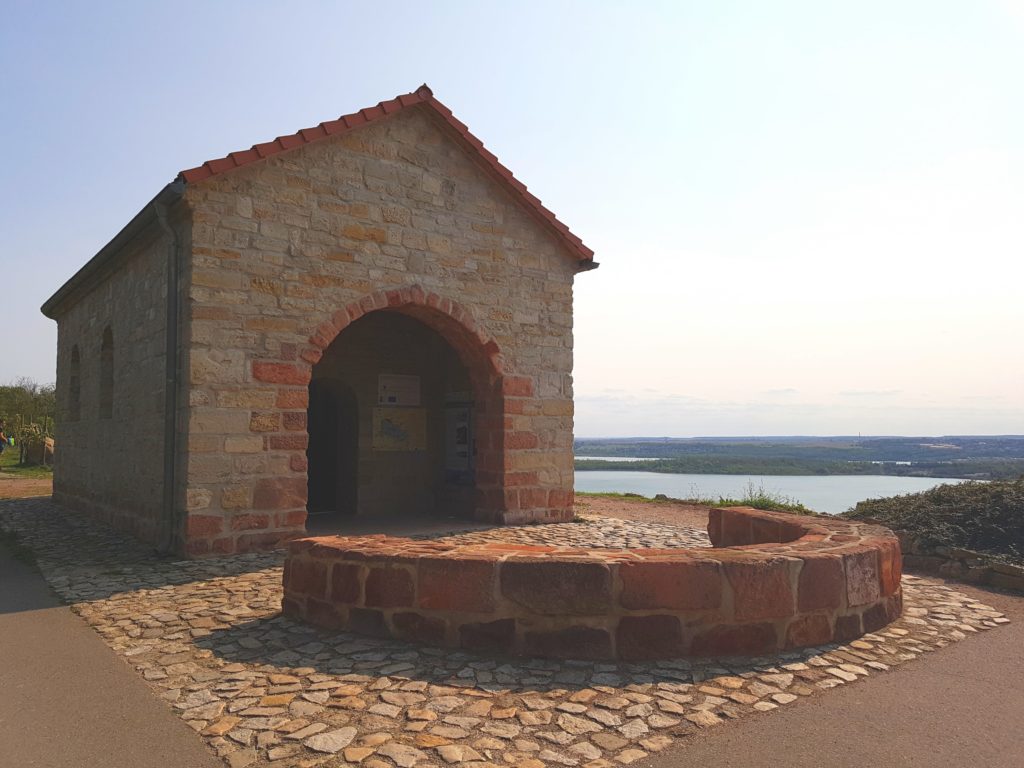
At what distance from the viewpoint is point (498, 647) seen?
4.02 meters

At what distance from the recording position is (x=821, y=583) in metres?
4.25

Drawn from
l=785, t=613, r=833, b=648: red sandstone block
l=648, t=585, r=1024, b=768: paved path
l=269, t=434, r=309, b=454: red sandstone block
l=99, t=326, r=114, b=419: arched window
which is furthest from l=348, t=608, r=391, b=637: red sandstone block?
l=99, t=326, r=114, b=419: arched window

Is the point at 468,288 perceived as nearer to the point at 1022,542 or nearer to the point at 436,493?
the point at 436,493

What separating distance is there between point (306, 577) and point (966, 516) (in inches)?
281

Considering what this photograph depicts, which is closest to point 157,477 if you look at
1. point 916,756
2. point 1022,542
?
point 916,756

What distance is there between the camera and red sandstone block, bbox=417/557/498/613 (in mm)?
4062

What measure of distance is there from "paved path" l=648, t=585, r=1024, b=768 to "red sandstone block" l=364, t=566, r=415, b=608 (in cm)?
187

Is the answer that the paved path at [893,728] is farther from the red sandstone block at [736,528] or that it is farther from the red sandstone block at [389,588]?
the red sandstone block at [736,528]

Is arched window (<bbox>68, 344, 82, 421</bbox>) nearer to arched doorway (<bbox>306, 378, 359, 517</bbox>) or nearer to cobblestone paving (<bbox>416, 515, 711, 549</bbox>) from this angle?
arched doorway (<bbox>306, 378, 359, 517</bbox>)

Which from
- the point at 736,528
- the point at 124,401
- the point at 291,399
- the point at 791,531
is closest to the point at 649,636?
the point at 791,531

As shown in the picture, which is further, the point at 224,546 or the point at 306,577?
the point at 224,546

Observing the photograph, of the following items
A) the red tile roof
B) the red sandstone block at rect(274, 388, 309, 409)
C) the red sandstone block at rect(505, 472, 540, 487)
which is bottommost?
the red sandstone block at rect(505, 472, 540, 487)

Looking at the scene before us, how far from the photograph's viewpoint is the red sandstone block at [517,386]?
9.70m

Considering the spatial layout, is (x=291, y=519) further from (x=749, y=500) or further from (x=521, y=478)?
(x=749, y=500)
